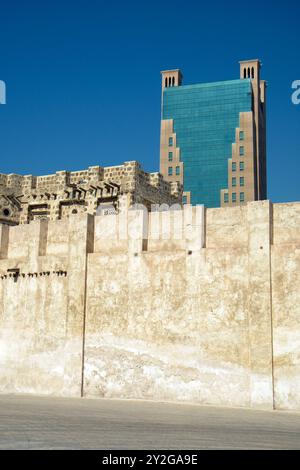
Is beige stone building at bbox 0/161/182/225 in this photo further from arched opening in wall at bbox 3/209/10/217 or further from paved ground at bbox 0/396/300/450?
paved ground at bbox 0/396/300/450

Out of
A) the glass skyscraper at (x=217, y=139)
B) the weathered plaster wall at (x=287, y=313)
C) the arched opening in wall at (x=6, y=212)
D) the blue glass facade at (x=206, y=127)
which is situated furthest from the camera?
the blue glass facade at (x=206, y=127)

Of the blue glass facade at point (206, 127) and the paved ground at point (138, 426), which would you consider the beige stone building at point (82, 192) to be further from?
the blue glass facade at point (206, 127)

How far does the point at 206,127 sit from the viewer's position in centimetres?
8669

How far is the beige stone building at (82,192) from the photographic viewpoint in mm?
31219

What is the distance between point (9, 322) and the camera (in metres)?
18.3

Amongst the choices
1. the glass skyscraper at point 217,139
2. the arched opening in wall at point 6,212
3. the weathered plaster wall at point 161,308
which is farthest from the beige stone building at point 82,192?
the glass skyscraper at point 217,139

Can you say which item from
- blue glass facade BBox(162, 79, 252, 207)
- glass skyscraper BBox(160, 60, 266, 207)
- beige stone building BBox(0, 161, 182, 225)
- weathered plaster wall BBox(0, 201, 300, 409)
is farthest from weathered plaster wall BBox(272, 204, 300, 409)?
blue glass facade BBox(162, 79, 252, 207)

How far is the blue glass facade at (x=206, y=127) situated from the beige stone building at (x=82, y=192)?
169ft

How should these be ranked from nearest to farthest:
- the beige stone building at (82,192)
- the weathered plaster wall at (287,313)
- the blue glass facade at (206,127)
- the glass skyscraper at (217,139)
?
the weathered plaster wall at (287,313)
the beige stone building at (82,192)
the glass skyscraper at (217,139)
the blue glass facade at (206,127)

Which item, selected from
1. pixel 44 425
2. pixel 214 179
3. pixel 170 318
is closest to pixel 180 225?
pixel 170 318

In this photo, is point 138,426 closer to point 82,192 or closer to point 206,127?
point 82,192

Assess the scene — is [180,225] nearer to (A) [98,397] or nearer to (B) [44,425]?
(A) [98,397]

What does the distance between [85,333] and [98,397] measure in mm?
1784

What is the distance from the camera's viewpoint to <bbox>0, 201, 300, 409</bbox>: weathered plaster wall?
1462 centimetres
